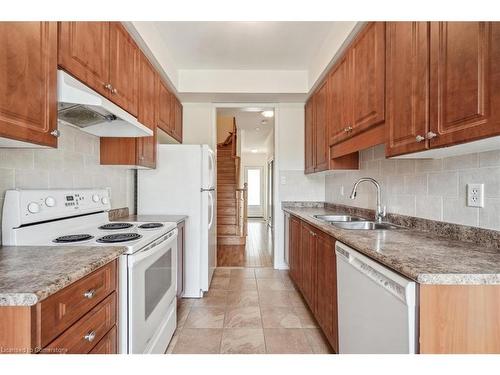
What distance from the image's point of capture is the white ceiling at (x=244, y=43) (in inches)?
93.4

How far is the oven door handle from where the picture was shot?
1.32m

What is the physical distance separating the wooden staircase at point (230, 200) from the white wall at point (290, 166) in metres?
1.77

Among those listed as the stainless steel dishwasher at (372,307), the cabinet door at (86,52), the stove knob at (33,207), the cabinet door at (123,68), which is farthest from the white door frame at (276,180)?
the stove knob at (33,207)

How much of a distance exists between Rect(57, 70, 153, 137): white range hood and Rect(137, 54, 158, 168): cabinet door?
0.26m

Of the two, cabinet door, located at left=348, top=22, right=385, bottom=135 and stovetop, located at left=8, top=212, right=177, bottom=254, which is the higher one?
cabinet door, located at left=348, top=22, right=385, bottom=135

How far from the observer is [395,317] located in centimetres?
99

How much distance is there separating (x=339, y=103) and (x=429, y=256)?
1.67 m

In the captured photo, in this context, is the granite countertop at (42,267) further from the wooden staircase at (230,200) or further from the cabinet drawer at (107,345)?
the wooden staircase at (230,200)

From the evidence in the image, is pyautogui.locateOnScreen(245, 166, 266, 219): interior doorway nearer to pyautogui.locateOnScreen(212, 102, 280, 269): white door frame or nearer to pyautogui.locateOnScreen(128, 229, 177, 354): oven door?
pyautogui.locateOnScreen(212, 102, 280, 269): white door frame

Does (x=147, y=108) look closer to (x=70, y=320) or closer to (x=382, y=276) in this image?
(x=70, y=320)

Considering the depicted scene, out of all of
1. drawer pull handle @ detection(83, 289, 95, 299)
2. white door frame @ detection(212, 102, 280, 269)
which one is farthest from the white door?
drawer pull handle @ detection(83, 289, 95, 299)

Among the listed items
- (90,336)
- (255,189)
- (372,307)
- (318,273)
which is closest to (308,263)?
(318,273)

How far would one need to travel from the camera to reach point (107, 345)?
1169 millimetres
